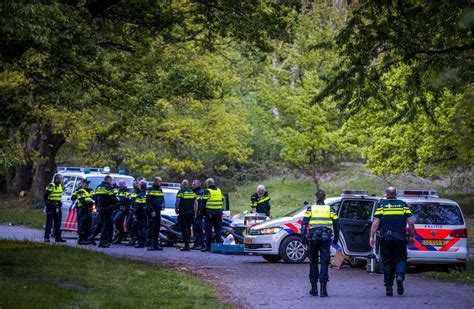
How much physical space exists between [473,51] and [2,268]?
1154 cm

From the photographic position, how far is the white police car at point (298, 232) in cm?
1905

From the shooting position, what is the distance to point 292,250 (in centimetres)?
2052

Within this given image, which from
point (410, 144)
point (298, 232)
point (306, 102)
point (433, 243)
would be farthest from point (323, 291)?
point (306, 102)

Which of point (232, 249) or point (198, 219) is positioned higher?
point (198, 219)

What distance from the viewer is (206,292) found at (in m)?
14.2

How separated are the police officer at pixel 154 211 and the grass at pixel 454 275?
26.1 ft

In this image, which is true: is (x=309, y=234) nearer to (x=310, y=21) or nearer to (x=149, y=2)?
(x=149, y=2)

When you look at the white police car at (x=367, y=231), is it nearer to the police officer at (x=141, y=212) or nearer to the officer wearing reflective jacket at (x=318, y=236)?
the police officer at (x=141, y=212)

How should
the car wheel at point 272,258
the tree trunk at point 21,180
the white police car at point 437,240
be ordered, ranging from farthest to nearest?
the tree trunk at point 21,180 → the car wheel at point 272,258 → the white police car at point 437,240

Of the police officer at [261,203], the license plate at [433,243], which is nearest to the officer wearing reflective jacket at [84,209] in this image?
the police officer at [261,203]

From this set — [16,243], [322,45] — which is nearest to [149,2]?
[322,45]

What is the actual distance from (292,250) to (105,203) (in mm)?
5942

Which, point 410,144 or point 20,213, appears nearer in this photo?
point 410,144

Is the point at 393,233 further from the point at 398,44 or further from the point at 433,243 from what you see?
the point at 398,44
